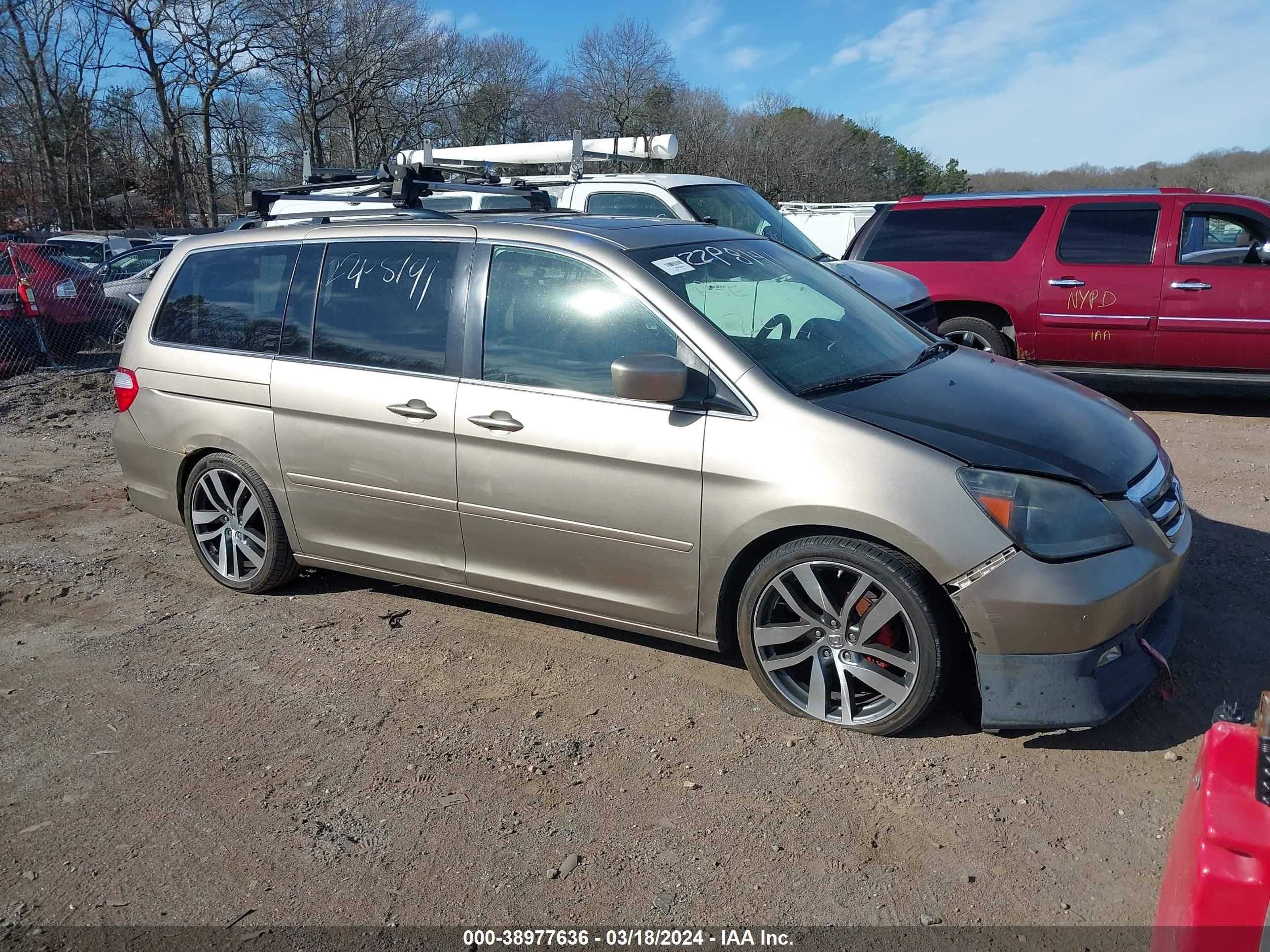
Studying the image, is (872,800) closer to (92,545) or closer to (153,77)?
(92,545)

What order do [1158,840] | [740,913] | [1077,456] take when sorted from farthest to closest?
1. [1077,456]
2. [1158,840]
3. [740,913]

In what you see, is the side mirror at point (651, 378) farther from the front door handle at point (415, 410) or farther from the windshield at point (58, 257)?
the windshield at point (58, 257)

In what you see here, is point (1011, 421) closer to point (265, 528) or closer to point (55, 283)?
point (265, 528)

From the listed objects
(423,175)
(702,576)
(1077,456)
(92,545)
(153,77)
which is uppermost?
(153,77)

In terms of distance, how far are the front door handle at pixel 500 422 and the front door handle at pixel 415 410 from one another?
0.23 meters

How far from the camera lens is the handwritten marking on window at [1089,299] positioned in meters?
8.28

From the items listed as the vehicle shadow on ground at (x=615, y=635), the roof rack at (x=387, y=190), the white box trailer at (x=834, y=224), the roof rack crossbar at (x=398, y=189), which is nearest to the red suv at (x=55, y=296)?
the roof rack at (x=387, y=190)

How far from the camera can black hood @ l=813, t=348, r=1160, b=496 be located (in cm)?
328

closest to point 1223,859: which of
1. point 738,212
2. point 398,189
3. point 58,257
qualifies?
point 398,189

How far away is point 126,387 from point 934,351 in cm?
415

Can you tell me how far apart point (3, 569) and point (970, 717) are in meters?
5.16

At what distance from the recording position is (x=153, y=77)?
136ft

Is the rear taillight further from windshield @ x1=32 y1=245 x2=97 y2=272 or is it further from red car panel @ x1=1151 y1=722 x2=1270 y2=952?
windshield @ x1=32 y1=245 x2=97 y2=272

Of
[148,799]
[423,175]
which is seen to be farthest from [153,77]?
[148,799]
